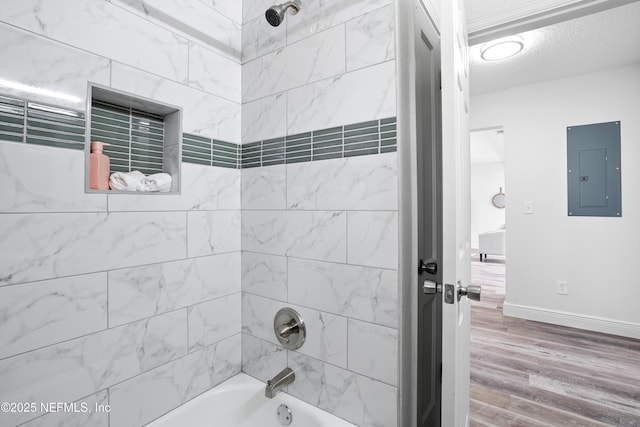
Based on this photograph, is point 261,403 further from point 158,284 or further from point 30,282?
point 30,282

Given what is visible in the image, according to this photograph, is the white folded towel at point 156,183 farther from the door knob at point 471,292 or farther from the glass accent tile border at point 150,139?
the door knob at point 471,292

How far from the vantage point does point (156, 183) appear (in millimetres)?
1210

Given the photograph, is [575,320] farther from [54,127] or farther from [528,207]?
[54,127]

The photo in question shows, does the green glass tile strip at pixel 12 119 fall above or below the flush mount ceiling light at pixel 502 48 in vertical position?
below

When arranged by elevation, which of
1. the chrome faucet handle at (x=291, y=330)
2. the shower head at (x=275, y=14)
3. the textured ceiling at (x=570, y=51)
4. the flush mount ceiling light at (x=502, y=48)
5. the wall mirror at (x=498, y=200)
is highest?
the textured ceiling at (x=570, y=51)

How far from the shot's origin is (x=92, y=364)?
1.02 meters

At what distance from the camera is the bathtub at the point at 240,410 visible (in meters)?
1.22

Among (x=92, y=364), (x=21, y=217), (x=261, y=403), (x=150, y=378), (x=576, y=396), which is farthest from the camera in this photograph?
(x=576, y=396)

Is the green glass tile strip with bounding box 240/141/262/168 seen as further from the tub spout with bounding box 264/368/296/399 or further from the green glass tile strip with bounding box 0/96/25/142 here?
the tub spout with bounding box 264/368/296/399

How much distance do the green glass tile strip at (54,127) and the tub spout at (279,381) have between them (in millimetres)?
1129

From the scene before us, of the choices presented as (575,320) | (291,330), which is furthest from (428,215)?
(575,320)

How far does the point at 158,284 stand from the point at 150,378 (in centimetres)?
37

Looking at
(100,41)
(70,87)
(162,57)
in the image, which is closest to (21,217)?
(70,87)

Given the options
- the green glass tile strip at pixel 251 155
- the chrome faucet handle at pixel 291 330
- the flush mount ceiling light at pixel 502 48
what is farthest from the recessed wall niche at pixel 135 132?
the flush mount ceiling light at pixel 502 48
